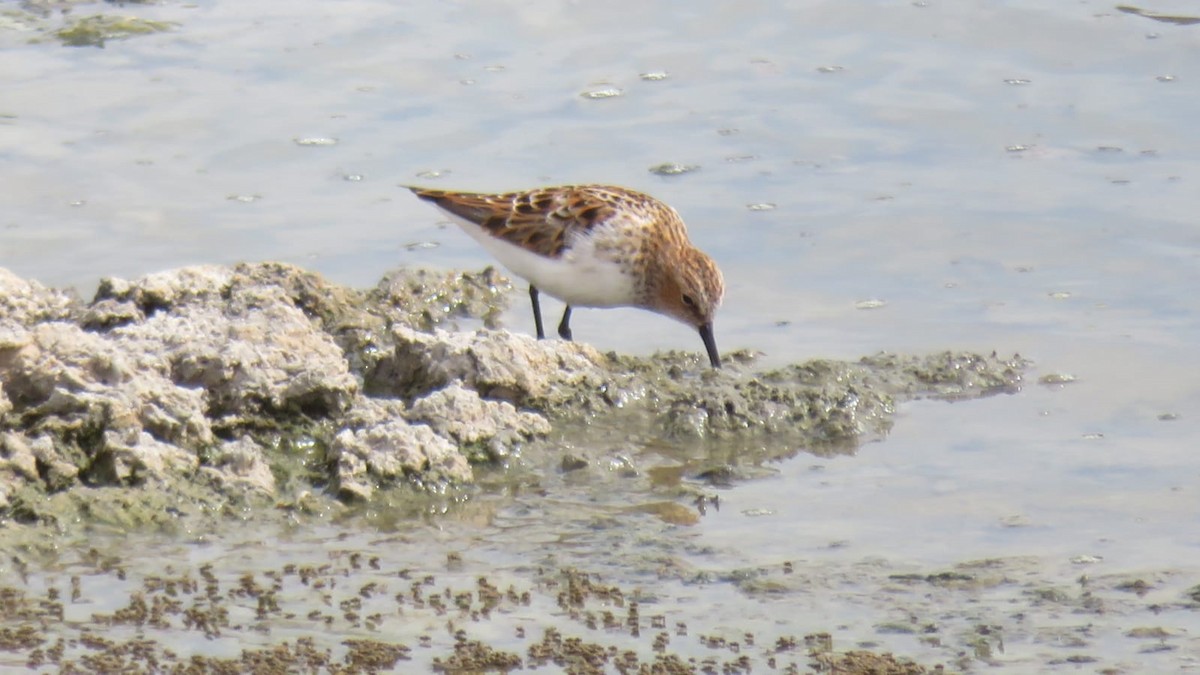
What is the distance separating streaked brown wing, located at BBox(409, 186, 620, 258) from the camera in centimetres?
766

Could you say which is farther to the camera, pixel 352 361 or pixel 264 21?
pixel 264 21

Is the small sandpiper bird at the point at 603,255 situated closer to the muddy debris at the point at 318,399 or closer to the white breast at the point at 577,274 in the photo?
the white breast at the point at 577,274

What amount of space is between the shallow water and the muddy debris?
338 millimetres

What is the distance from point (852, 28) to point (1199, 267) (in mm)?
4100

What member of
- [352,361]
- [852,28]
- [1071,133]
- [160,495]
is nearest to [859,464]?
[352,361]

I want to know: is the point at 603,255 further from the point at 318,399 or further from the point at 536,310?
the point at 318,399

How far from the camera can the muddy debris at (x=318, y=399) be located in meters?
5.61

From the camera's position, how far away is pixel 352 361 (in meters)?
7.07

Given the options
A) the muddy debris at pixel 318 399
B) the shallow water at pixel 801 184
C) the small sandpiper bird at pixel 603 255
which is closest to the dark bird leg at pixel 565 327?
the small sandpiper bird at pixel 603 255

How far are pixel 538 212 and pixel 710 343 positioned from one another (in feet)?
3.23

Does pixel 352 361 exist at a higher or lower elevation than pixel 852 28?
lower

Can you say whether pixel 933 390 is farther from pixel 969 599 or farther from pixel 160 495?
pixel 160 495

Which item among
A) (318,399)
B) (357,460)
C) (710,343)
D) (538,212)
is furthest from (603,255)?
(357,460)

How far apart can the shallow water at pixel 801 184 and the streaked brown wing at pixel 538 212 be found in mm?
628
